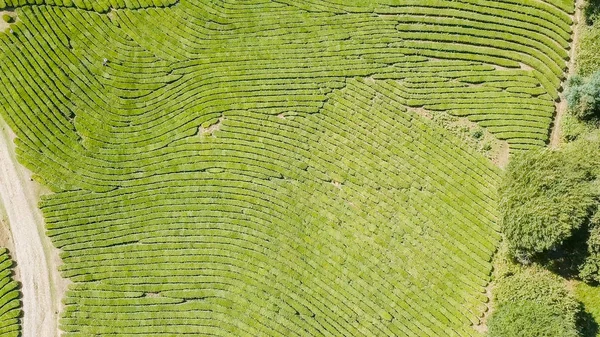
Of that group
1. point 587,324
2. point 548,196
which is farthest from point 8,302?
point 587,324

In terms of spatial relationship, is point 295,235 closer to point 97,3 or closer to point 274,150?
point 274,150

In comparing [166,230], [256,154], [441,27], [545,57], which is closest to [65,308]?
[166,230]

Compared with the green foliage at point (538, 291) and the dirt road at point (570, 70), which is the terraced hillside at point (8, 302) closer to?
the green foliage at point (538, 291)

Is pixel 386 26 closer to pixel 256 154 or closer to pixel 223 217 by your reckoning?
pixel 256 154

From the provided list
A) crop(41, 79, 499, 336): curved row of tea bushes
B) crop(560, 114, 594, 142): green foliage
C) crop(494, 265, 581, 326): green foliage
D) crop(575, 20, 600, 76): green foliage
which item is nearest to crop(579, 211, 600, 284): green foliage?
crop(494, 265, 581, 326): green foliage

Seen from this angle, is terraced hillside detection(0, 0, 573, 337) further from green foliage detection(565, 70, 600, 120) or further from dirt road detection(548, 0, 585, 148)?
green foliage detection(565, 70, 600, 120)
